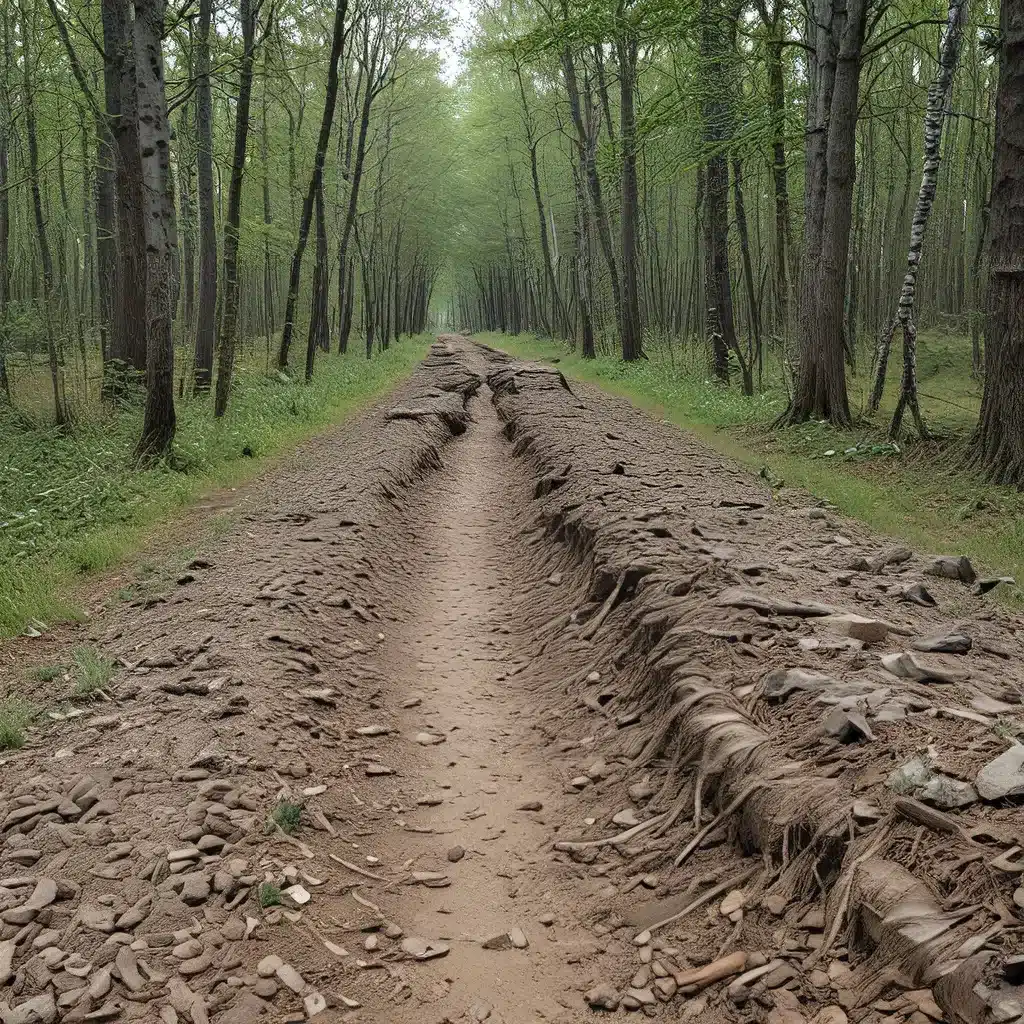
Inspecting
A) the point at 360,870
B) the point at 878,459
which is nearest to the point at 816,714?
the point at 360,870

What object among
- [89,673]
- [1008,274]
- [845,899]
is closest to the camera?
[845,899]

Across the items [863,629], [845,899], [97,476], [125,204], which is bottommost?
[845,899]

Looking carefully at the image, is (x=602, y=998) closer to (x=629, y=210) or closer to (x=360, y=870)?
(x=360, y=870)

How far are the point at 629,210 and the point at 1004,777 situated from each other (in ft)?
67.9

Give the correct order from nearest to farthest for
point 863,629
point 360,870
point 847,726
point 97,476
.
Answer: point 847,726 < point 360,870 < point 863,629 < point 97,476

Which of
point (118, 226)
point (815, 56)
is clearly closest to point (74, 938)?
point (815, 56)

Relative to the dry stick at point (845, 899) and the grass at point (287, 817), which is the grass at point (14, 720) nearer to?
the grass at point (287, 817)

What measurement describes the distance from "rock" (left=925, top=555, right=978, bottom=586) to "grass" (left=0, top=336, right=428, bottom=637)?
600cm

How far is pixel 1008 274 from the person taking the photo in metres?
8.02

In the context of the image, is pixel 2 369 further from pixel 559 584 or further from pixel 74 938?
pixel 74 938

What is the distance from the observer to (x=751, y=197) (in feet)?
91.9

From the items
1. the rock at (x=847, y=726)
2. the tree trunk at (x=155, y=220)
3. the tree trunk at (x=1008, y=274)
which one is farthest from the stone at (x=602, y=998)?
the tree trunk at (x=155, y=220)

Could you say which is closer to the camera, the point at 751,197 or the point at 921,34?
the point at 921,34

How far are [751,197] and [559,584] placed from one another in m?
25.5
